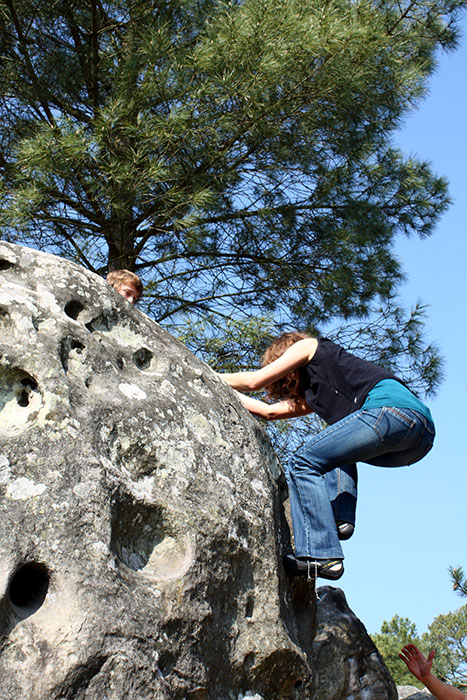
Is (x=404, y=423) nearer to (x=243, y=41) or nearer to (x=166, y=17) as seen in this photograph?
(x=243, y=41)

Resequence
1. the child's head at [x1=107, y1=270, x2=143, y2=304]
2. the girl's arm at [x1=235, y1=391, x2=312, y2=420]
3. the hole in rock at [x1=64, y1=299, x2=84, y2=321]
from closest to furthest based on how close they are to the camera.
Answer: the hole in rock at [x1=64, y1=299, x2=84, y2=321] < the girl's arm at [x1=235, y1=391, x2=312, y2=420] < the child's head at [x1=107, y1=270, x2=143, y2=304]

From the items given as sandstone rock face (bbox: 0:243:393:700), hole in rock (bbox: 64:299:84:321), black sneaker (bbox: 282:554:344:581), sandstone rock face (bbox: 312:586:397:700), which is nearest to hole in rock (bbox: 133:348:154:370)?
sandstone rock face (bbox: 0:243:393:700)

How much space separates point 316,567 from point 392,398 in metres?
0.78

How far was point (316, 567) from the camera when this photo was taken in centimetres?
322

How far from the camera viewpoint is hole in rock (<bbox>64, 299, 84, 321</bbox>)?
3.11 metres

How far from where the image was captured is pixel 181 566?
277cm

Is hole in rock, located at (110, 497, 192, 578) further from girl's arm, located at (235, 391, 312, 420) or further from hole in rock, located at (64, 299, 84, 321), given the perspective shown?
girl's arm, located at (235, 391, 312, 420)

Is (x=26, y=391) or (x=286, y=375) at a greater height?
(x=286, y=375)

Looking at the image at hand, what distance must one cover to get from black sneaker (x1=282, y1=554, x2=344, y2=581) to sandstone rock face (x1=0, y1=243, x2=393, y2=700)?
0.08 m

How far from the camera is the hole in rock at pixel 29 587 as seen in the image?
2427mm

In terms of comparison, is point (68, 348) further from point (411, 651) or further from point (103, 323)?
point (411, 651)

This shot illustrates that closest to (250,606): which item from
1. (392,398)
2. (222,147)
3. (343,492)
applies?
(343,492)

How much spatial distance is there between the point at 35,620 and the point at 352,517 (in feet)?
5.41

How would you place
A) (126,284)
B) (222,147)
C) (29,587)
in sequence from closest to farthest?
(29,587), (126,284), (222,147)
